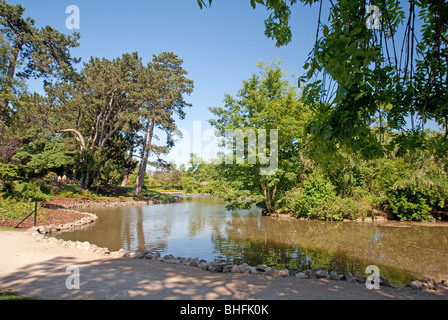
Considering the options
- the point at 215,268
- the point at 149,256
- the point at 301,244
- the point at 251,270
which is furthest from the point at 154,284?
the point at 301,244

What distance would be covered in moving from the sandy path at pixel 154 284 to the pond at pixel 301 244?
1837mm

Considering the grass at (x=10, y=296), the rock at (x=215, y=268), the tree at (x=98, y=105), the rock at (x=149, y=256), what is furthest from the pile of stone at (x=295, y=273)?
the tree at (x=98, y=105)

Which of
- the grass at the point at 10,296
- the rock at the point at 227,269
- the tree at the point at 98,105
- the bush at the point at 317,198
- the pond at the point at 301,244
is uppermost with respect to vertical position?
the tree at the point at 98,105

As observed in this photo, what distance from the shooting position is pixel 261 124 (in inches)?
587

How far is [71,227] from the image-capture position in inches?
461

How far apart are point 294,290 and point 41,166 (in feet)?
84.1

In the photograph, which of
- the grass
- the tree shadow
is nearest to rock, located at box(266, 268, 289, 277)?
the tree shadow

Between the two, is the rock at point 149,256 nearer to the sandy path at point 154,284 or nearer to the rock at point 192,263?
the sandy path at point 154,284

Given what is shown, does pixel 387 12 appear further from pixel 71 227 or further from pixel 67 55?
pixel 67 55

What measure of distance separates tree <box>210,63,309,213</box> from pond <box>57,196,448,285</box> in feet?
7.58

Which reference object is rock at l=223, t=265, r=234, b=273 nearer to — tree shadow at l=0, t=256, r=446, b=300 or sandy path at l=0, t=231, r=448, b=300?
tree shadow at l=0, t=256, r=446, b=300

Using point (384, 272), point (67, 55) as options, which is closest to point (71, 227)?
point (384, 272)

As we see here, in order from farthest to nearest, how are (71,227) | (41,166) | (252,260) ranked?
(41,166) → (71,227) → (252,260)

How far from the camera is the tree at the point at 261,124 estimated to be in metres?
14.4
